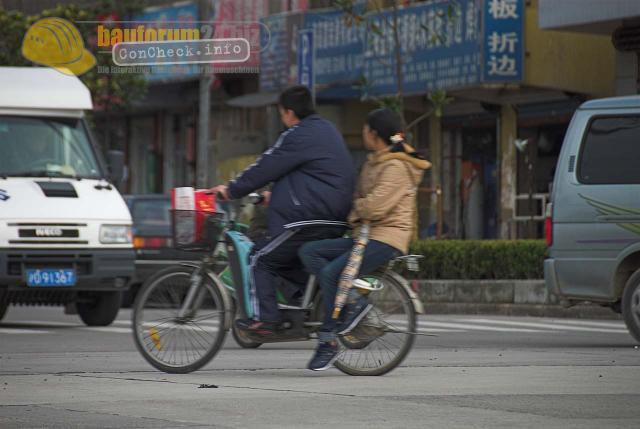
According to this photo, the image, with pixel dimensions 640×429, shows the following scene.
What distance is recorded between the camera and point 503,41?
2602cm

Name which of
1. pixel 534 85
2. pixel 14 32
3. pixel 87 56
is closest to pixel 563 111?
pixel 534 85

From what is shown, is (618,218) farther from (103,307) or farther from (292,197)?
(103,307)

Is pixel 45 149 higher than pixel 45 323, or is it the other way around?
pixel 45 149

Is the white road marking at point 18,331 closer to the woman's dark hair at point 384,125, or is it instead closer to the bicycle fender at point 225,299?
the bicycle fender at point 225,299

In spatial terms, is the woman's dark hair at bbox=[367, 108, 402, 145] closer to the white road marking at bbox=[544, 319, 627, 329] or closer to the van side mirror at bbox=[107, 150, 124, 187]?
the van side mirror at bbox=[107, 150, 124, 187]

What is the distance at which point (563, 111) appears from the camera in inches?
1091

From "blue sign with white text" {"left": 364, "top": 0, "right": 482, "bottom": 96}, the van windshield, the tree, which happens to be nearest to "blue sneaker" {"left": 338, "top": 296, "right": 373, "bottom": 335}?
the van windshield

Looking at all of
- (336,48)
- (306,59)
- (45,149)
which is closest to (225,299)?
(45,149)

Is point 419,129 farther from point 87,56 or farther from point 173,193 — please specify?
point 173,193

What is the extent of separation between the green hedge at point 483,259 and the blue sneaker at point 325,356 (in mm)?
11181

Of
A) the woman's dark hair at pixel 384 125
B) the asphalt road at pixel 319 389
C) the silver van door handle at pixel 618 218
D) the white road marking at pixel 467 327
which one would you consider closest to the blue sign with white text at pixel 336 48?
the white road marking at pixel 467 327

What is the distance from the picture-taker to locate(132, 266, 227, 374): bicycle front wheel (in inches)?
388

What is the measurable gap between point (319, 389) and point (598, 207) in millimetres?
4916

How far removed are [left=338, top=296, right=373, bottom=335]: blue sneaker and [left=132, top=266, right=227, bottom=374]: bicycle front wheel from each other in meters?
0.79
